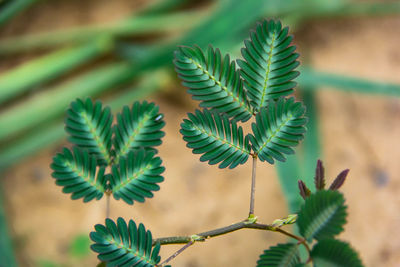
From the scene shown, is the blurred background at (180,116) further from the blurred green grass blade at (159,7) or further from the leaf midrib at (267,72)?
the leaf midrib at (267,72)

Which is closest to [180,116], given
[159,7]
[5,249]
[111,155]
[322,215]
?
[159,7]

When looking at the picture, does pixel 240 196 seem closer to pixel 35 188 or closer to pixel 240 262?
pixel 240 262

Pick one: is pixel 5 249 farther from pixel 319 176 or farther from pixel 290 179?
pixel 319 176

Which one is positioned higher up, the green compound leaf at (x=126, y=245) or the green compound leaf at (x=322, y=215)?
the green compound leaf at (x=322, y=215)

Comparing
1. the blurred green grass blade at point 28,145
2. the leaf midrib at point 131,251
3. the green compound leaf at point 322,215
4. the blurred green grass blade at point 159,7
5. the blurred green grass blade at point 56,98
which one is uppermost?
the blurred green grass blade at point 159,7

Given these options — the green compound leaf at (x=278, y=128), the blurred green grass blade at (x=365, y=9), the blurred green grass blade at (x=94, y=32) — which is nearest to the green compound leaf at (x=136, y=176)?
the green compound leaf at (x=278, y=128)
